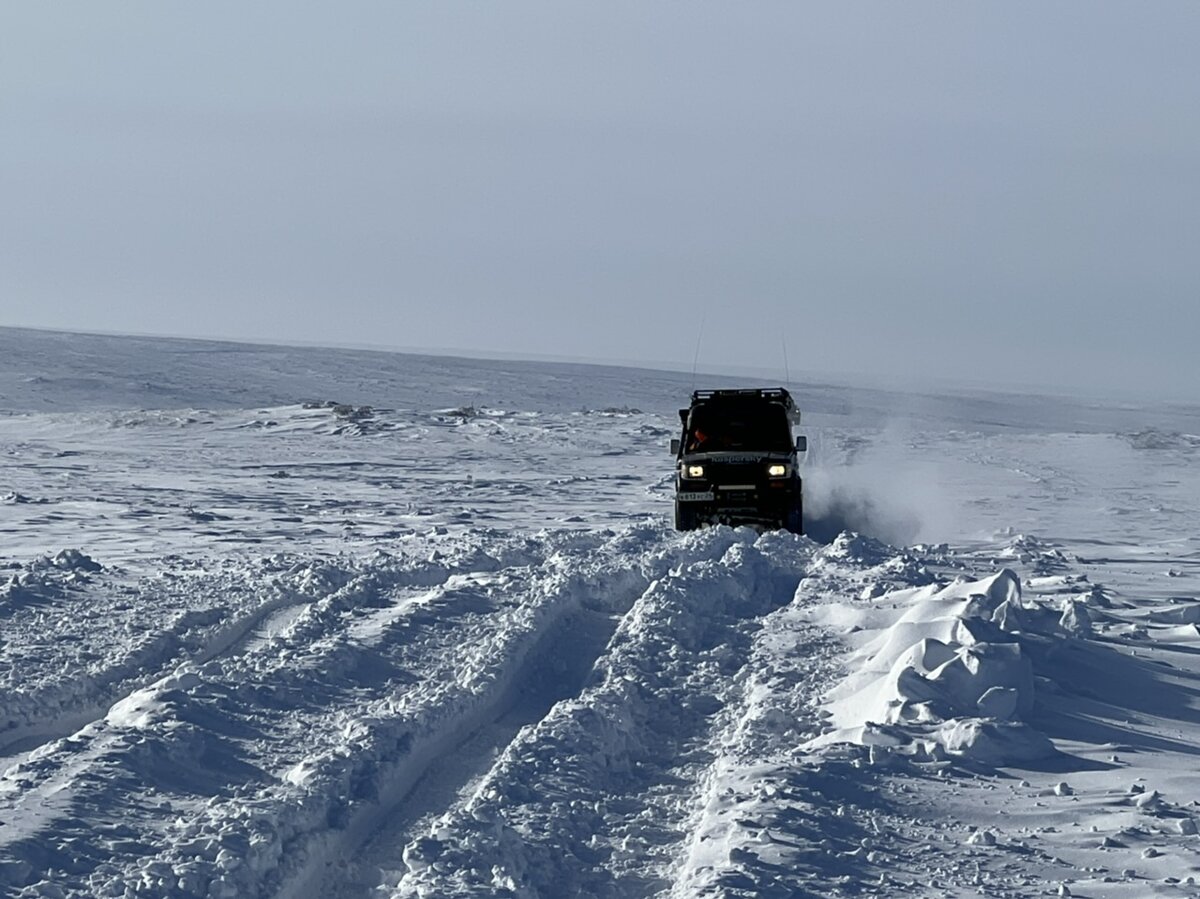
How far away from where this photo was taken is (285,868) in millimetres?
5984

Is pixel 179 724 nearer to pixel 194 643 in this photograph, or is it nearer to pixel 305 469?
pixel 194 643

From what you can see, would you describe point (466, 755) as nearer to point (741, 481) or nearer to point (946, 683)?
point (946, 683)

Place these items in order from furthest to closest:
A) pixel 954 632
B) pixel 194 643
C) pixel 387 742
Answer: pixel 194 643 → pixel 954 632 → pixel 387 742

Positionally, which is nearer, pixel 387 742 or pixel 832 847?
pixel 832 847

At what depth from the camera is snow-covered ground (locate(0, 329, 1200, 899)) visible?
6156 millimetres

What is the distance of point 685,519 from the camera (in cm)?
1770

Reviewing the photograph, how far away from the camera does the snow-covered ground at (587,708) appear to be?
6.16 m

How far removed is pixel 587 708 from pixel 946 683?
92.9 inches

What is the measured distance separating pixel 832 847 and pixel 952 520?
1760 cm

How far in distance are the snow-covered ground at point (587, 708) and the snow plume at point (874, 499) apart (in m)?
0.26

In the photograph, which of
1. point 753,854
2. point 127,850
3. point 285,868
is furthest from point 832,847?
point 127,850

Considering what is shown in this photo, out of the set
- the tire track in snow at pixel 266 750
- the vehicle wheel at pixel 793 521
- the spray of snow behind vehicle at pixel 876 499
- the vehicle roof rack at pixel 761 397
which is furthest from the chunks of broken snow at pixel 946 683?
the spray of snow behind vehicle at pixel 876 499

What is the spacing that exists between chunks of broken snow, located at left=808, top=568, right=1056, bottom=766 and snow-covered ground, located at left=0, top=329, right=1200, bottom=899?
1.2 inches

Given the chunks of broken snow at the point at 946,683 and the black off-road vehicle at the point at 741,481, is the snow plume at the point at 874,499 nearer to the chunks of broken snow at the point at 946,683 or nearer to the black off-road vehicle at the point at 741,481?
the black off-road vehicle at the point at 741,481
